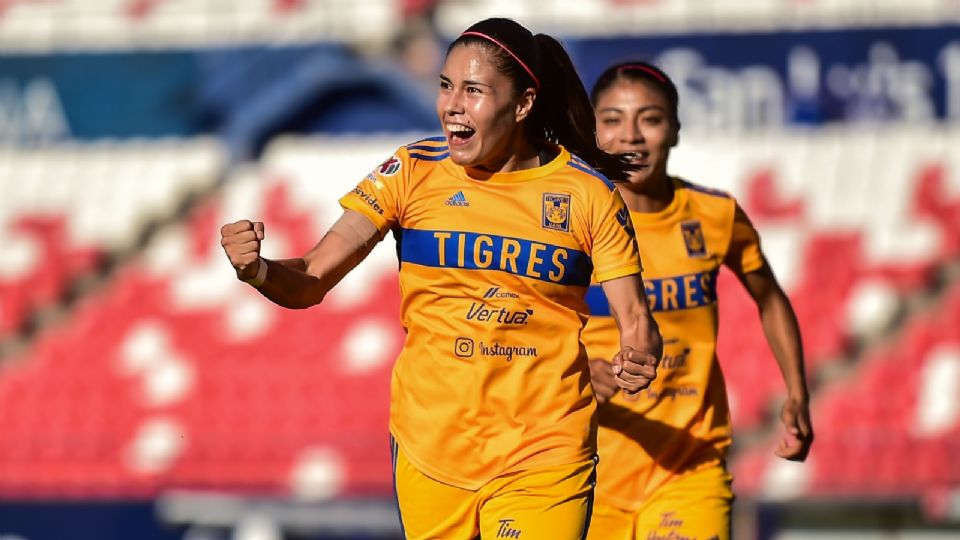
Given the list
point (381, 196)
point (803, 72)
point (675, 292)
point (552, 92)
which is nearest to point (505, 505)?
point (381, 196)

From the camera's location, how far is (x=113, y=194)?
17156 mm

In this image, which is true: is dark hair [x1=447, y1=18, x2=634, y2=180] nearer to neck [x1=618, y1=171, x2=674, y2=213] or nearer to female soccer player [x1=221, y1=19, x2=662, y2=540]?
female soccer player [x1=221, y1=19, x2=662, y2=540]

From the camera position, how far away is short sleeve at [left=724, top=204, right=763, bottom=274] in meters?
6.11

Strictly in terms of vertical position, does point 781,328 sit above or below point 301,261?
above

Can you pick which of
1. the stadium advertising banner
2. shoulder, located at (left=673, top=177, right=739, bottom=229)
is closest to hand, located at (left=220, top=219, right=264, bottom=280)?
shoulder, located at (left=673, top=177, right=739, bottom=229)

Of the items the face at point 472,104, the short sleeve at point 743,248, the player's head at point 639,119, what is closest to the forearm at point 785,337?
the short sleeve at point 743,248

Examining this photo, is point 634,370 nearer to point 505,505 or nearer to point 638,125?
point 505,505

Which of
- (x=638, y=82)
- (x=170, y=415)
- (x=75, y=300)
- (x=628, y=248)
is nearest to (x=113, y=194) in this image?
(x=75, y=300)

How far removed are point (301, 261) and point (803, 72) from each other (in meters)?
11.8

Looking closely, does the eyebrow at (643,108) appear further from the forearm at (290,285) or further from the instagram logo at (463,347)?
the forearm at (290,285)

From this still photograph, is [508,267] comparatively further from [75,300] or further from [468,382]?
[75,300]

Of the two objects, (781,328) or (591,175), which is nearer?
(591,175)

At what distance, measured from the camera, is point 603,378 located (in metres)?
5.60

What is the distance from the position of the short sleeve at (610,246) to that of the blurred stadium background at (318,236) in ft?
Answer: 21.2
